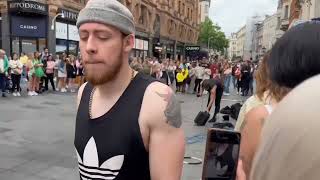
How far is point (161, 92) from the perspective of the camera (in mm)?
1987

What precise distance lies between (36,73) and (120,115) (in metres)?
14.7

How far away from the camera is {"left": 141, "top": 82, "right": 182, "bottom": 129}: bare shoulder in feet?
6.21

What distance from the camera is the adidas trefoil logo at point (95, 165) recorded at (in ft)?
6.24

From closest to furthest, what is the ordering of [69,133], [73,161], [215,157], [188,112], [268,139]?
[268,139] → [215,157] → [73,161] → [69,133] → [188,112]

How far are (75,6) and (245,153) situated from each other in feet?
88.1

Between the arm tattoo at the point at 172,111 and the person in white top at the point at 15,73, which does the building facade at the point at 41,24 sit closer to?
the person in white top at the point at 15,73

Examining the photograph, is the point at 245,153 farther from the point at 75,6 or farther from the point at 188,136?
the point at 75,6

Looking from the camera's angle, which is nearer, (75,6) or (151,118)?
(151,118)

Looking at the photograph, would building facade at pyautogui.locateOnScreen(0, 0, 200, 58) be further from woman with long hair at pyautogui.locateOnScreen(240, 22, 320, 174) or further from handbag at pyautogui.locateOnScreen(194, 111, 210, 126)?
woman with long hair at pyautogui.locateOnScreen(240, 22, 320, 174)

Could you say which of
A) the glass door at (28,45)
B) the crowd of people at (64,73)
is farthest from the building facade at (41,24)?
the crowd of people at (64,73)

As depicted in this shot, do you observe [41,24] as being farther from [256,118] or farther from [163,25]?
[163,25]

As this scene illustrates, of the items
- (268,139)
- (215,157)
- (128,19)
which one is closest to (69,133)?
(215,157)

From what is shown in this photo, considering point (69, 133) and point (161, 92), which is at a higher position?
point (161, 92)

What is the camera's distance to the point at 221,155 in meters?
2.65
